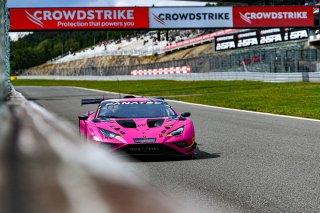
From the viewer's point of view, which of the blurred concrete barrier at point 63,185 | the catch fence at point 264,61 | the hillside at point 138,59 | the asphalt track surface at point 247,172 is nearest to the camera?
the blurred concrete barrier at point 63,185

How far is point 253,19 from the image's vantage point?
41.3 m

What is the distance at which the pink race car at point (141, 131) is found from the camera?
8.81 meters

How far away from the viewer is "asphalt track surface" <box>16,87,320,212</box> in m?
5.86

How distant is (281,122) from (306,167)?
801cm

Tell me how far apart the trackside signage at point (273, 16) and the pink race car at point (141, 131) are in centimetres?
3194

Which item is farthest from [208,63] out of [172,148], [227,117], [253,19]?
[172,148]

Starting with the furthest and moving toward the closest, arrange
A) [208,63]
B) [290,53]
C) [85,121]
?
1. [208,63]
2. [290,53]
3. [85,121]

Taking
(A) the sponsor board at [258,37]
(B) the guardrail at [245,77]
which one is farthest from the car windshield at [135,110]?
(A) the sponsor board at [258,37]

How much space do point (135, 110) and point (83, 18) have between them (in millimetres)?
29685

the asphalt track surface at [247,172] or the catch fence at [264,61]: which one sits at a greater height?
the catch fence at [264,61]

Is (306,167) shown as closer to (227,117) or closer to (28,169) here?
(28,169)

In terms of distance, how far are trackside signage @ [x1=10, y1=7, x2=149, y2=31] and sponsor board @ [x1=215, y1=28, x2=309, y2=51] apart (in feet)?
75.6

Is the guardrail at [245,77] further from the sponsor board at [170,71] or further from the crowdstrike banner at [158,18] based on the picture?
the crowdstrike banner at [158,18]

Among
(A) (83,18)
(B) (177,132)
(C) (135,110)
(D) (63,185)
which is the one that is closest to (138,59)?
(A) (83,18)
